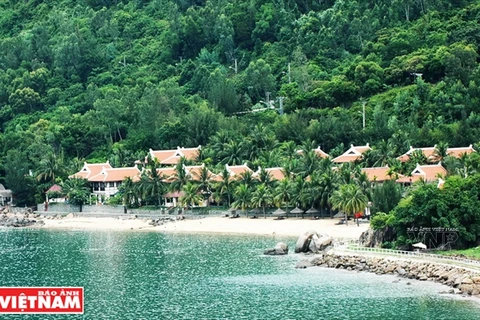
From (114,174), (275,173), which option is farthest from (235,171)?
(114,174)

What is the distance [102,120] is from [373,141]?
35.8 meters

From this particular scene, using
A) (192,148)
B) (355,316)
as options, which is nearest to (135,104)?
(192,148)


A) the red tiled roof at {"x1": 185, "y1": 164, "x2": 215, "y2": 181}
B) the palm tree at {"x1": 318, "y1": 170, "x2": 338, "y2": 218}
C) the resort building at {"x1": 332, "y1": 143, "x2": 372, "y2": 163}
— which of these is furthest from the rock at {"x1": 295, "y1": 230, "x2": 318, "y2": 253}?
the resort building at {"x1": 332, "y1": 143, "x2": 372, "y2": 163}

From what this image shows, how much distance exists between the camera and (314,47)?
136750 mm

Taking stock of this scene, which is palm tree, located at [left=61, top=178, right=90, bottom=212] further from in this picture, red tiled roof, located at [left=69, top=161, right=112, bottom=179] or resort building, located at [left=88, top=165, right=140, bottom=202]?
red tiled roof, located at [left=69, top=161, right=112, bottom=179]

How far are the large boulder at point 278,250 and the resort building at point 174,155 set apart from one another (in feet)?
118

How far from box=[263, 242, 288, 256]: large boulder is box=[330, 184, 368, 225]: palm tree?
1023 cm

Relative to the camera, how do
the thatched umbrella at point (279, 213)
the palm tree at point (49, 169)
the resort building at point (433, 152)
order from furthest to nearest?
1. the palm tree at point (49, 169)
2. the resort building at point (433, 152)
3. the thatched umbrella at point (279, 213)

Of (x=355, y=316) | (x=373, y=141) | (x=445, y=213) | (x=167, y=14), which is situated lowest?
(x=355, y=316)

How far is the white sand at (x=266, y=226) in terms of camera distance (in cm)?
7769

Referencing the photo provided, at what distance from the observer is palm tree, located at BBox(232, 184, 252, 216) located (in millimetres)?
88625

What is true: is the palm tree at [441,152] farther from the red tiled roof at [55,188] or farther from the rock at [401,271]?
the red tiled roof at [55,188]

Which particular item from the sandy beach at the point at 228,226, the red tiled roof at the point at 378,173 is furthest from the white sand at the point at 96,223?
the red tiled roof at the point at 378,173

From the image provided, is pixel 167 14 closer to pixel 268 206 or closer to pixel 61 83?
Result: pixel 61 83
